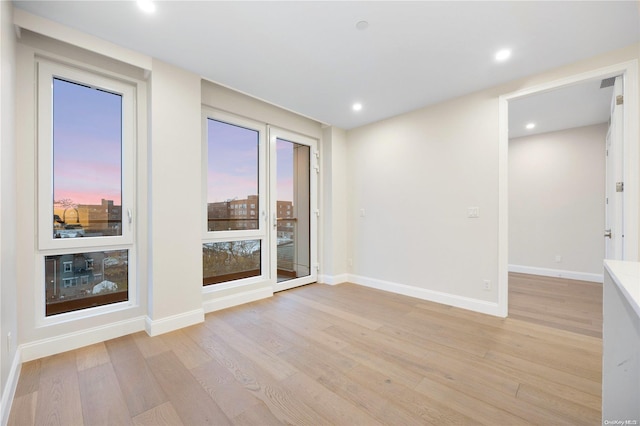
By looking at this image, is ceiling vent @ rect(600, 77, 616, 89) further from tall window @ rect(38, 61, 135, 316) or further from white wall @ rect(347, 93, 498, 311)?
tall window @ rect(38, 61, 135, 316)

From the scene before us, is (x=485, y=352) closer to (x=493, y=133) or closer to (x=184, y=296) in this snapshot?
(x=493, y=133)

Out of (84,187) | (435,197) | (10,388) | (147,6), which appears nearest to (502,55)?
(435,197)

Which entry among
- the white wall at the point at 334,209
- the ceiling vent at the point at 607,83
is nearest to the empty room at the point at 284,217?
the ceiling vent at the point at 607,83

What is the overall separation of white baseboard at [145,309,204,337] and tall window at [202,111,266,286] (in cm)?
47

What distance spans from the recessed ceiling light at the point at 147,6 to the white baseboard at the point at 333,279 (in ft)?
12.0

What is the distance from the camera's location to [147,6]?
1.79 m

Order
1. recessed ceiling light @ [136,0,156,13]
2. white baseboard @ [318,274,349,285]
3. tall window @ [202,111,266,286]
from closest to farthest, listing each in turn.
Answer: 1. recessed ceiling light @ [136,0,156,13]
2. tall window @ [202,111,266,286]
3. white baseboard @ [318,274,349,285]

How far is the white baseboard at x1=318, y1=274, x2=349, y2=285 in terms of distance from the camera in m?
4.21

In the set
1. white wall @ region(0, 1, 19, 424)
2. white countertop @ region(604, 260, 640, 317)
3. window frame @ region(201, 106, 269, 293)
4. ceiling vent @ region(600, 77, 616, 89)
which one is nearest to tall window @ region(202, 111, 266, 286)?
window frame @ region(201, 106, 269, 293)

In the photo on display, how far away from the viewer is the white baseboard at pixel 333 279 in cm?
421

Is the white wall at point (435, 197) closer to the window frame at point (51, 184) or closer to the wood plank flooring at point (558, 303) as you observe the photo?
the wood plank flooring at point (558, 303)

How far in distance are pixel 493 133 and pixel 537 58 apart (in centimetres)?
75

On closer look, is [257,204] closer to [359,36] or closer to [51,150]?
[51,150]

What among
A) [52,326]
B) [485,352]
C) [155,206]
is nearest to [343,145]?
[155,206]
